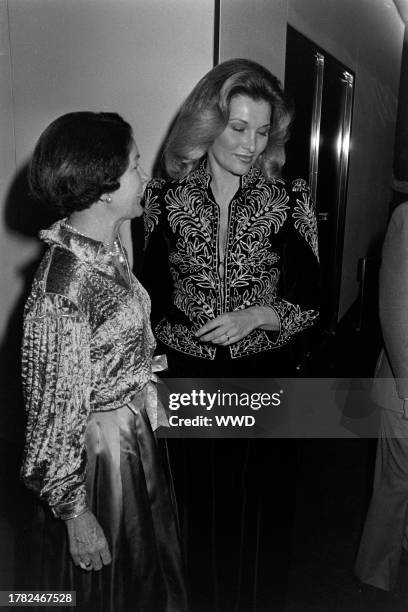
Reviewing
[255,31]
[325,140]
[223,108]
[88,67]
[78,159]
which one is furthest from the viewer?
[325,140]

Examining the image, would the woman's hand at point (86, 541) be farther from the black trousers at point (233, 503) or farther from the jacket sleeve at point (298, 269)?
the jacket sleeve at point (298, 269)

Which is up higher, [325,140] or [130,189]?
[325,140]

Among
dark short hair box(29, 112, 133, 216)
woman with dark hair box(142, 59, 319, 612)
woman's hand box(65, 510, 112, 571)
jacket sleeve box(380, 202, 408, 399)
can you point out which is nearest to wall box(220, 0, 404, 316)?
jacket sleeve box(380, 202, 408, 399)

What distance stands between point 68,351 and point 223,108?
57cm

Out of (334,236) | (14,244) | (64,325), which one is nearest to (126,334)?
(64,325)

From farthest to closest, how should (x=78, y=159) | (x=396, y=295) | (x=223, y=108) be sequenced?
(x=396, y=295), (x=223, y=108), (x=78, y=159)

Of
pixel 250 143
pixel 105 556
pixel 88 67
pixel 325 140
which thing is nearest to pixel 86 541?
pixel 105 556

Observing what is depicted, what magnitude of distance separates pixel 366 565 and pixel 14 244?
1.27m

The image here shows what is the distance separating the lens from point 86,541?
86 centimetres

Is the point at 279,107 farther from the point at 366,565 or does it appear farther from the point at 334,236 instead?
the point at 334,236

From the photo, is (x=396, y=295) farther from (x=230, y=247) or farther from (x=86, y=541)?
(x=86, y=541)

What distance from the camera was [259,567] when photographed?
4.32 feet

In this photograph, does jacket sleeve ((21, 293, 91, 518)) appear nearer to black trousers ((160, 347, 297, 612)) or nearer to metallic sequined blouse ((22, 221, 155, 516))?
metallic sequined blouse ((22, 221, 155, 516))

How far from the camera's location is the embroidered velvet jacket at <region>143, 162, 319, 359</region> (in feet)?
3.85
